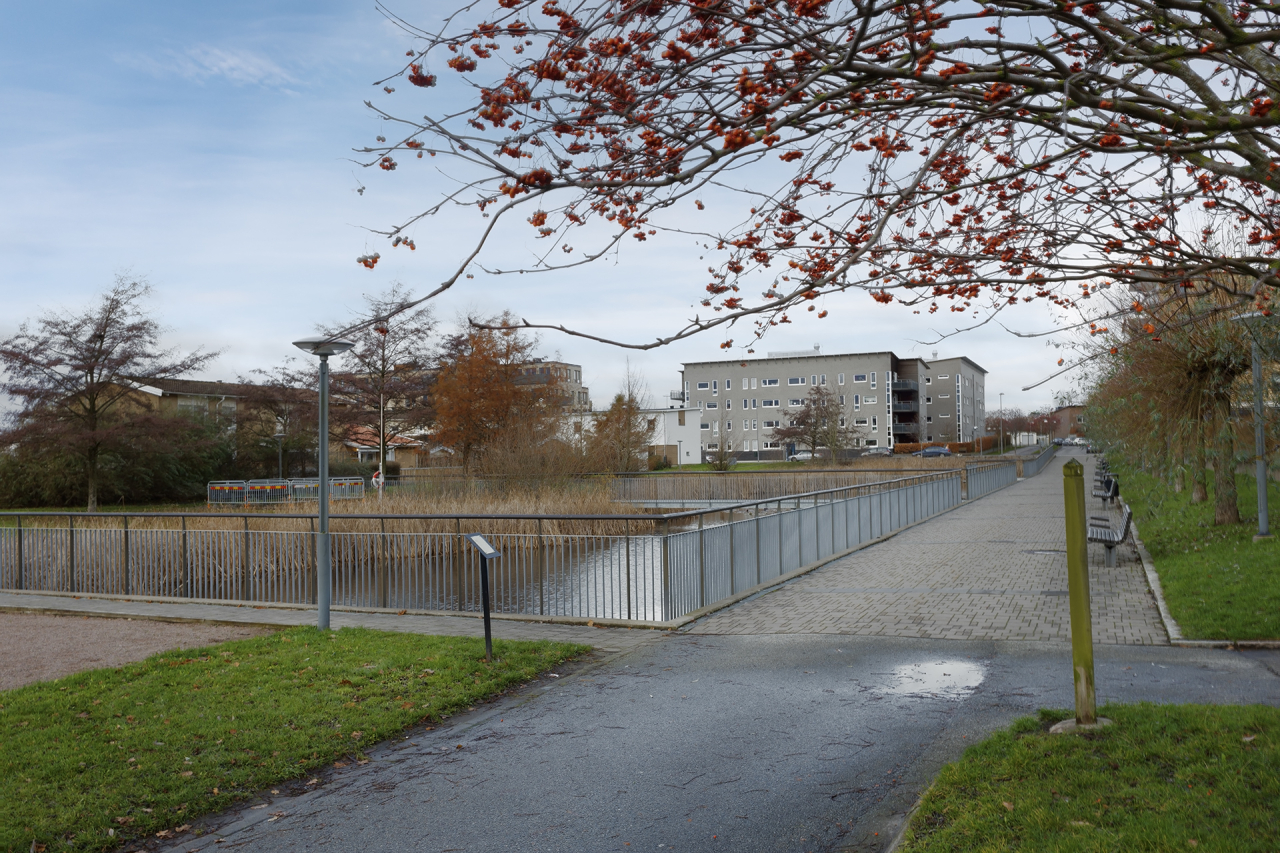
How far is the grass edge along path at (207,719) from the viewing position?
4.86 metres

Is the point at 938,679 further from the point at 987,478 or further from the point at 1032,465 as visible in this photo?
the point at 1032,465

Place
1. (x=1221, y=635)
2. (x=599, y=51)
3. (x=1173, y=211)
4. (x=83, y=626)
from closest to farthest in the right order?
(x=599, y=51) → (x=1173, y=211) → (x=1221, y=635) → (x=83, y=626)

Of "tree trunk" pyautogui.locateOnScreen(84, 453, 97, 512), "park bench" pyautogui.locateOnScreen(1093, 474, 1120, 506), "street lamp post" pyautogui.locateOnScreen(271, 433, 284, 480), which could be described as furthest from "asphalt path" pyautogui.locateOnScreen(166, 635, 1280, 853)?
"street lamp post" pyautogui.locateOnScreen(271, 433, 284, 480)

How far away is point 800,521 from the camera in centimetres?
1449

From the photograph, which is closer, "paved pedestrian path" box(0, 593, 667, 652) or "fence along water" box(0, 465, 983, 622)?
"paved pedestrian path" box(0, 593, 667, 652)

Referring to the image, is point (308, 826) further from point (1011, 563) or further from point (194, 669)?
point (1011, 563)

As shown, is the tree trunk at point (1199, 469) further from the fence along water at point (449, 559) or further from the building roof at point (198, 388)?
the building roof at point (198, 388)

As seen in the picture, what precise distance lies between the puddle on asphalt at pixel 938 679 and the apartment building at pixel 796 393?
271ft

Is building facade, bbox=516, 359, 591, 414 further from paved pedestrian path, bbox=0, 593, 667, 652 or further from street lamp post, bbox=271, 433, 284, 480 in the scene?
paved pedestrian path, bbox=0, 593, 667, 652

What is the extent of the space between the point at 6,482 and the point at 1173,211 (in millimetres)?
39672

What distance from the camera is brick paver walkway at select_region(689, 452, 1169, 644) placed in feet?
30.4

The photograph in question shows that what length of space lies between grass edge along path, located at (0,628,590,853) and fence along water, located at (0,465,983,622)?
2.20 m

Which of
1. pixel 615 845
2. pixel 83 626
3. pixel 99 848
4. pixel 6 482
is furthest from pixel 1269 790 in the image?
pixel 6 482

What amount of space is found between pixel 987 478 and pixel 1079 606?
115ft
